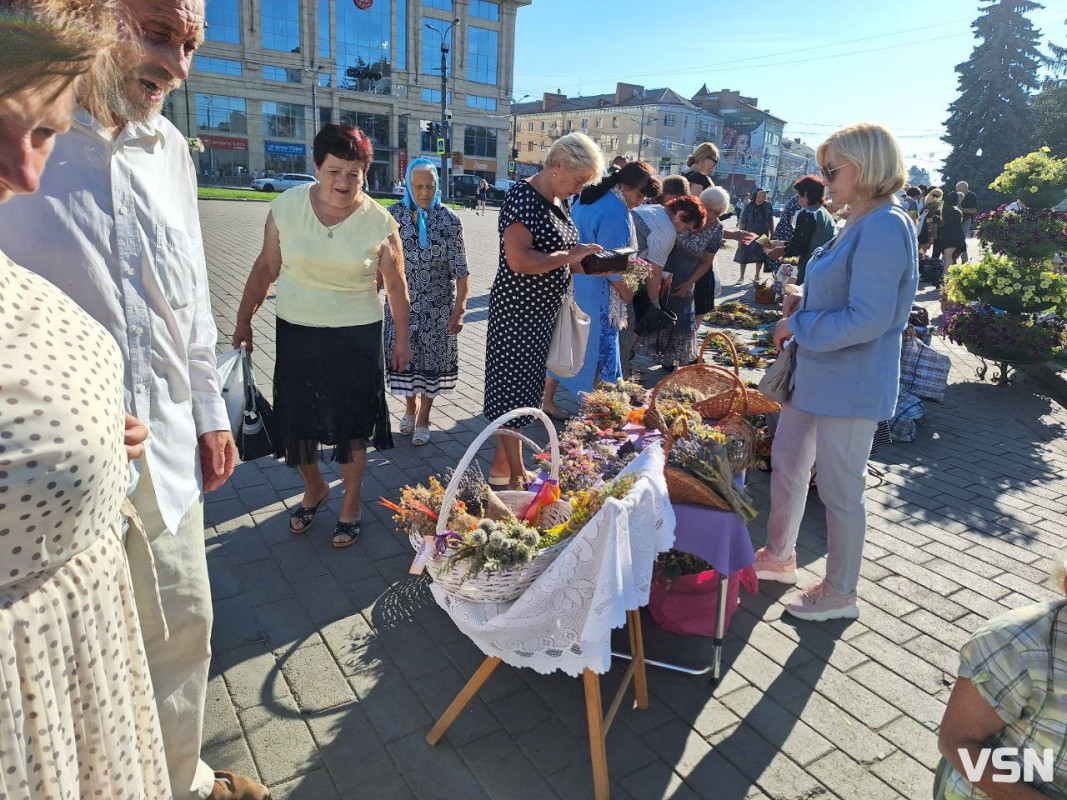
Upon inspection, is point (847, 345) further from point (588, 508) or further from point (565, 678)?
point (565, 678)

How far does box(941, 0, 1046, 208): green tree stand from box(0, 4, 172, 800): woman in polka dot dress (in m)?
47.9

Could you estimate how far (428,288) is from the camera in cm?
492

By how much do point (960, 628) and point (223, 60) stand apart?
55170mm

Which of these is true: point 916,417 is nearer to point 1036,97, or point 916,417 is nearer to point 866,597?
point 866,597

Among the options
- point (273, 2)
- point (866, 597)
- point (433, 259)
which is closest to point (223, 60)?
point (273, 2)

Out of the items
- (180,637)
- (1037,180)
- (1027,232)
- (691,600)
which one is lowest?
(691,600)

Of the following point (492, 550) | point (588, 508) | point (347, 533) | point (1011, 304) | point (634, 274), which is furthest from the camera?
point (1011, 304)

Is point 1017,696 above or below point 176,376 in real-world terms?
below

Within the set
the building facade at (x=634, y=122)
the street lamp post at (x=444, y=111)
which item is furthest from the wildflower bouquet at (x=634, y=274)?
the building facade at (x=634, y=122)

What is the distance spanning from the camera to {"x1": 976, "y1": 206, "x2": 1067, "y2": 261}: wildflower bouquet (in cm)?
658

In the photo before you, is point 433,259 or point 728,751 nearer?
point 728,751

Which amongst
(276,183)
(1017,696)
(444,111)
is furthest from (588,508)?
(276,183)

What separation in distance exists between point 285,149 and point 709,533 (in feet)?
180

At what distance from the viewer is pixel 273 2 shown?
1860 inches
